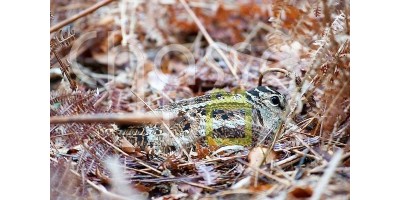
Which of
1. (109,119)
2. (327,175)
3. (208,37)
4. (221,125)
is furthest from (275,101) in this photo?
(208,37)

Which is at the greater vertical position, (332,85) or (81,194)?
(332,85)

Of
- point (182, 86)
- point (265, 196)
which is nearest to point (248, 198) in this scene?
point (265, 196)

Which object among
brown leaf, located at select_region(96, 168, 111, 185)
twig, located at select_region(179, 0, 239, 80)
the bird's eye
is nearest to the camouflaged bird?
the bird's eye

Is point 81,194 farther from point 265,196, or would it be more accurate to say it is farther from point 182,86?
point 182,86

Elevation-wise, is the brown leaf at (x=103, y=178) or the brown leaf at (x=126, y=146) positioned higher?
the brown leaf at (x=126, y=146)

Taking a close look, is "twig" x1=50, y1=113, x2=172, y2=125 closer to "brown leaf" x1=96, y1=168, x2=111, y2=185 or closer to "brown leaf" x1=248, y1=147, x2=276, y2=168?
"brown leaf" x1=96, y1=168, x2=111, y2=185

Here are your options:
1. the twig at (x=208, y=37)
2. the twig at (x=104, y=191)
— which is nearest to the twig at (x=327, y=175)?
the twig at (x=104, y=191)

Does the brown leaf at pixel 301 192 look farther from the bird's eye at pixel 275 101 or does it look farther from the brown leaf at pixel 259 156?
the bird's eye at pixel 275 101
